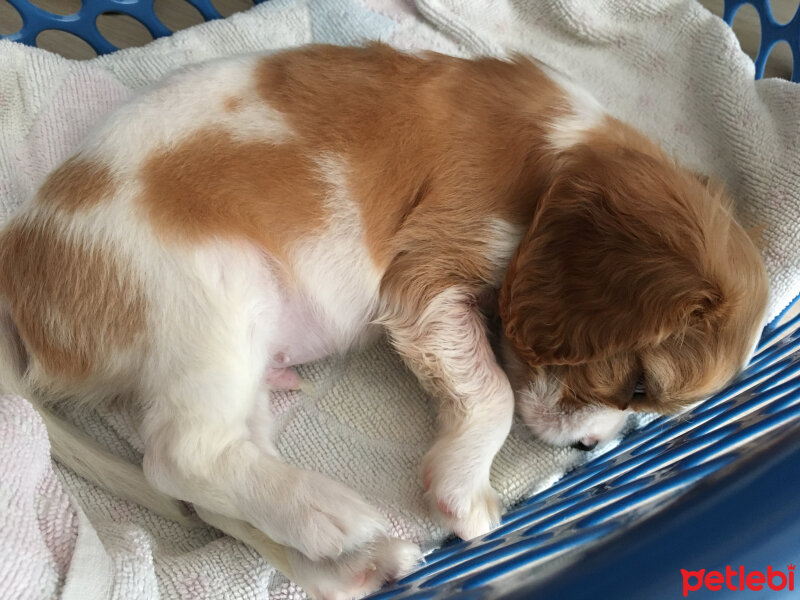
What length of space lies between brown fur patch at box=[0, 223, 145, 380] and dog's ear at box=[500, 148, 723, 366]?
29.8 inches

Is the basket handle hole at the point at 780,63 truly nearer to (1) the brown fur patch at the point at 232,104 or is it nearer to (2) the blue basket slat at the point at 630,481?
(2) the blue basket slat at the point at 630,481

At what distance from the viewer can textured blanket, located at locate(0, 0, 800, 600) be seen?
1206 millimetres

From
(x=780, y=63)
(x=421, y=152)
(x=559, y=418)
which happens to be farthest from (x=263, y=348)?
(x=780, y=63)

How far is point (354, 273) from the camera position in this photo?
1.50 meters

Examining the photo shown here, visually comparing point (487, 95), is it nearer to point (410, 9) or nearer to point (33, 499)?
point (410, 9)

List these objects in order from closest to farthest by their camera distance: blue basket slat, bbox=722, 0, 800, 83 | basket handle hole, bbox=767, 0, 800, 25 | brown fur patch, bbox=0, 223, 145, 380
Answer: brown fur patch, bbox=0, 223, 145, 380
blue basket slat, bbox=722, 0, 800, 83
basket handle hole, bbox=767, 0, 800, 25

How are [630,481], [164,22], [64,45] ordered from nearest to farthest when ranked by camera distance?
[630,481]
[64,45]
[164,22]

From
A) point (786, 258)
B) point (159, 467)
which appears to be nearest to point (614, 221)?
point (786, 258)

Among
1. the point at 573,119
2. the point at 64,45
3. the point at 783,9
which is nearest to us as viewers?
the point at 573,119

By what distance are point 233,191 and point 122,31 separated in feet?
5.39

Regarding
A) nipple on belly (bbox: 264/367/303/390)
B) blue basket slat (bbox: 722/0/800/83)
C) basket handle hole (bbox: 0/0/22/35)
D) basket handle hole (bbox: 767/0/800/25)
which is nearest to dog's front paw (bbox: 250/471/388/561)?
nipple on belly (bbox: 264/367/303/390)

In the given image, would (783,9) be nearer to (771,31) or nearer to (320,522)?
(771,31)

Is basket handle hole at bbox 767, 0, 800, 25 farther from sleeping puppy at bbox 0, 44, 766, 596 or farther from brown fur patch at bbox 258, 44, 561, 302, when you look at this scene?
brown fur patch at bbox 258, 44, 561, 302

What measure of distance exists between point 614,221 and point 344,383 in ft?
2.49
